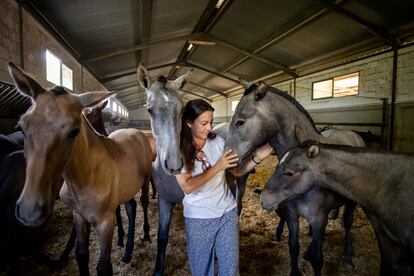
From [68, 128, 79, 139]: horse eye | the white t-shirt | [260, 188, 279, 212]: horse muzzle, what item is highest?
[68, 128, 79, 139]: horse eye

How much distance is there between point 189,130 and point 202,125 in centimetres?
14

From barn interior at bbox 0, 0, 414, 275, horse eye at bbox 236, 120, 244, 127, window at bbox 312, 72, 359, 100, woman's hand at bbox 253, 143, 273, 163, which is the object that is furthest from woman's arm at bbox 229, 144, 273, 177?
window at bbox 312, 72, 359, 100

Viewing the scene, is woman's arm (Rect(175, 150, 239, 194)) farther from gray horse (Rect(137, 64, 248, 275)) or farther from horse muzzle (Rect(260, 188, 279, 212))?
horse muzzle (Rect(260, 188, 279, 212))

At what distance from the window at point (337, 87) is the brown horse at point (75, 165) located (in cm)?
854

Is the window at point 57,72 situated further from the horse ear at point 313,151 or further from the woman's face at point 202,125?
the horse ear at point 313,151

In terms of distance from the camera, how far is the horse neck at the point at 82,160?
1700mm

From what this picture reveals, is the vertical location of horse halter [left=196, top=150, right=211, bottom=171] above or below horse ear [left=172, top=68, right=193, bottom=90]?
below

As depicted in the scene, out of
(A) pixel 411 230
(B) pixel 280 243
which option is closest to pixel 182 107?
(A) pixel 411 230

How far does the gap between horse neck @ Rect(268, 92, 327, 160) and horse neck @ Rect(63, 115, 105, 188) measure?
5.38 ft

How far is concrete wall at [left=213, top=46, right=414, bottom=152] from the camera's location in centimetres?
670

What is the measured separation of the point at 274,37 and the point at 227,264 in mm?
8113

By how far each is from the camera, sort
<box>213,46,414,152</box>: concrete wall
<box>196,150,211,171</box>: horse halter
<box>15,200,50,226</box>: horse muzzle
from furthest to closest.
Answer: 1. <box>213,46,414,152</box>: concrete wall
2. <box>196,150,211,171</box>: horse halter
3. <box>15,200,50,226</box>: horse muzzle

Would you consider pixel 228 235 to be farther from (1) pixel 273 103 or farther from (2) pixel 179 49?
(2) pixel 179 49

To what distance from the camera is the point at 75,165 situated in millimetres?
1732
